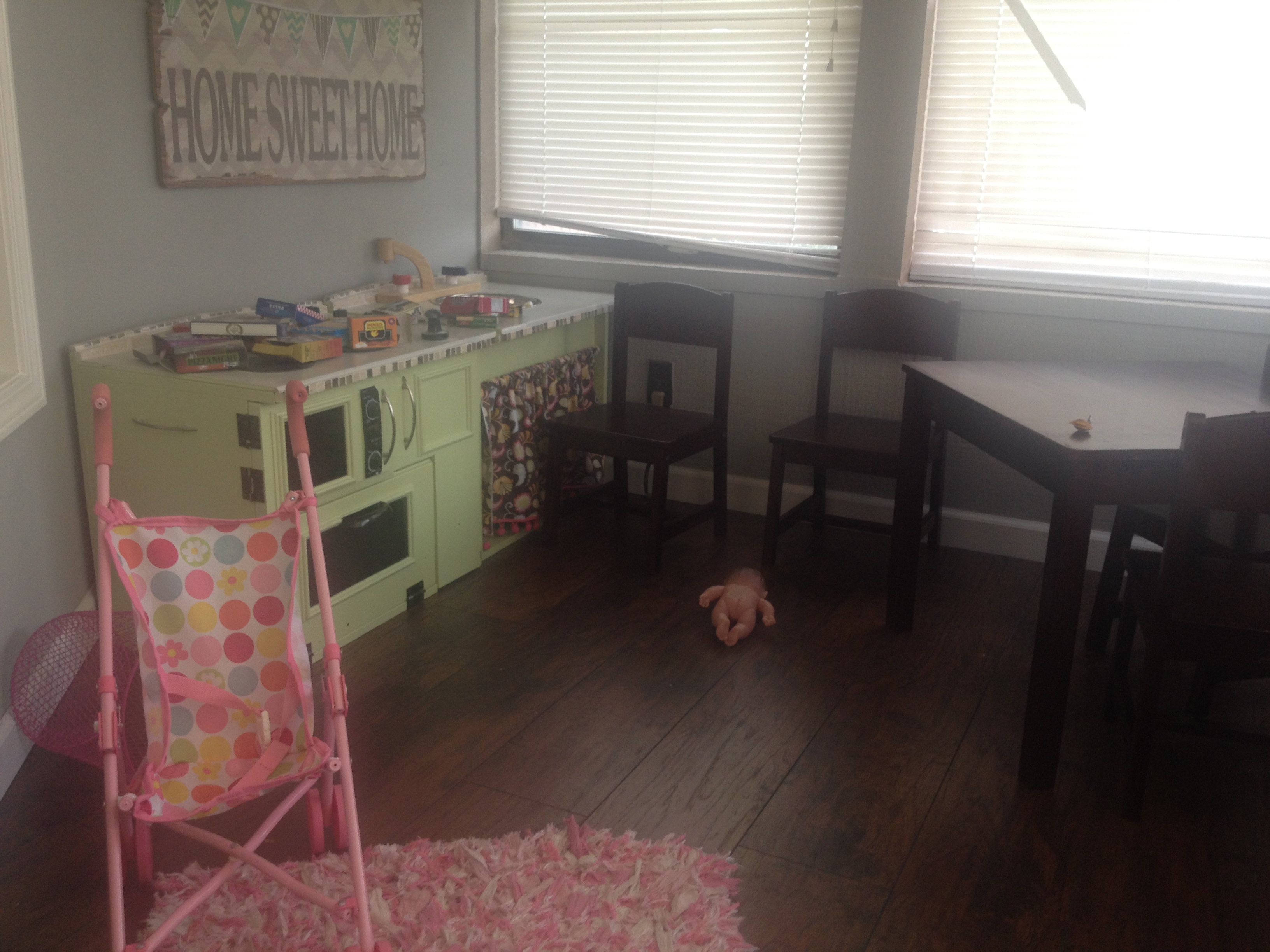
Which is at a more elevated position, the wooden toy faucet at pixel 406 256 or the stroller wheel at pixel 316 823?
the wooden toy faucet at pixel 406 256

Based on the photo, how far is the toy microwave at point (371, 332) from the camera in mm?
3000

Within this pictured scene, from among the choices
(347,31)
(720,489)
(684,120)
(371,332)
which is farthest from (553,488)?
(347,31)

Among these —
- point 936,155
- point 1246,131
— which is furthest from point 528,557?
point 1246,131

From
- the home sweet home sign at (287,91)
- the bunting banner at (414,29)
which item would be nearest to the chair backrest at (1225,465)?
the home sweet home sign at (287,91)

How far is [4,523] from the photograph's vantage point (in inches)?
95.3

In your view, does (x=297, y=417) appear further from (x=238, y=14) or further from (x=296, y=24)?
(x=296, y=24)

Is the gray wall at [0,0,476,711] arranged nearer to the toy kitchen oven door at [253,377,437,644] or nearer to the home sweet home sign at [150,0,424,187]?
the home sweet home sign at [150,0,424,187]

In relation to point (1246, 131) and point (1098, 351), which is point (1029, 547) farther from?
point (1246, 131)

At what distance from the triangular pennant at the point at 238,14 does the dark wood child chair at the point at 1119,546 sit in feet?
8.65

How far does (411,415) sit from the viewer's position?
312cm

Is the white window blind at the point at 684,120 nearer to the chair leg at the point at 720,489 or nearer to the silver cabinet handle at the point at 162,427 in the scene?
the chair leg at the point at 720,489

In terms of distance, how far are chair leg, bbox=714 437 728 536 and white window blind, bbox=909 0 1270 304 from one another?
0.97 m

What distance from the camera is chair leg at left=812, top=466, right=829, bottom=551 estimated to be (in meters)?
3.84

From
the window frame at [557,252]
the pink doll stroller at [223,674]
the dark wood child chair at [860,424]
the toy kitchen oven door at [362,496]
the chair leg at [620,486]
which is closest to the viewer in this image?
the pink doll stroller at [223,674]
